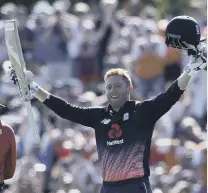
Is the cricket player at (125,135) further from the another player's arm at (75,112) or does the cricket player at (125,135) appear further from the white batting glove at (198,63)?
the white batting glove at (198,63)

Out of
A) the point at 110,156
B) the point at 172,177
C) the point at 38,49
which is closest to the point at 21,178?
the point at 172,177

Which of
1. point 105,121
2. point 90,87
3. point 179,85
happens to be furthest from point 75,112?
point 90,87

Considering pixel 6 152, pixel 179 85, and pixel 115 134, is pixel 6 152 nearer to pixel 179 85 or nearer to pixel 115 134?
pixel 115 134

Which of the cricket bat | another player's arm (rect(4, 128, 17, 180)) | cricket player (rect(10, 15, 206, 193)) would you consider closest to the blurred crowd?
another player's arm (rect(4, 128, 17, 180))

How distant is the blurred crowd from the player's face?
303cm

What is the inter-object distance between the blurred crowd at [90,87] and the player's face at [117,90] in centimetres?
303

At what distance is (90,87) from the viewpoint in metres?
17.4

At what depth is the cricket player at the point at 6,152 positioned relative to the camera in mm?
11328

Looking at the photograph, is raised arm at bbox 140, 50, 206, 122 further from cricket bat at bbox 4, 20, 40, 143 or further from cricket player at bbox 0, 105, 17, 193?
cricket player at bbox 0, 105, 17, 193

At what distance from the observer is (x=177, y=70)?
17.1 meters

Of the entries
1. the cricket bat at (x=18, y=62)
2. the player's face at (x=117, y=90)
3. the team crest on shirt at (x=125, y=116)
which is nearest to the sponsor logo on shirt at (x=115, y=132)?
the team crest on shirt at (x=125, y=116)

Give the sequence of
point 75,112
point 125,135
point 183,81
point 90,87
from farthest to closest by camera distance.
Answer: point 90,87
point 75,112
point 125,135
point 183,81

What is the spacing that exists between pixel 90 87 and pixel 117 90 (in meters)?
6.31

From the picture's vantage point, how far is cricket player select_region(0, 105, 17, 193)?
1133 cm
